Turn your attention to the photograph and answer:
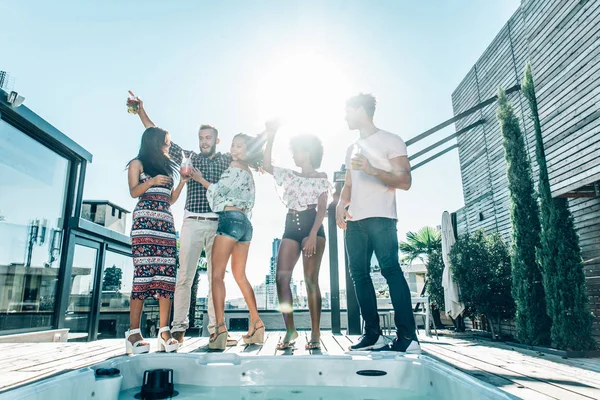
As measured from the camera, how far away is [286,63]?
544 centimetres

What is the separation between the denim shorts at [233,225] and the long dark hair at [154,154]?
51 centimetres

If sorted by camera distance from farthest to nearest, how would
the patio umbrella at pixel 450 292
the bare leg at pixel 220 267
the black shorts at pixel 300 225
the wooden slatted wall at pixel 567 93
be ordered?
Result: the patio umbrella at pixel 450 292 → the wooden slatted wall at pixel 567 93 → the black shorts at pixel 300 225 → the bare leg at pixel 220 267

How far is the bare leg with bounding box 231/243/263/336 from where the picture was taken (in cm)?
264

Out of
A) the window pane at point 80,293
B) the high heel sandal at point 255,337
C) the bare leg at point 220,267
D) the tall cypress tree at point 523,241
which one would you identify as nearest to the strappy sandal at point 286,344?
the high heel sandal at point 255,337

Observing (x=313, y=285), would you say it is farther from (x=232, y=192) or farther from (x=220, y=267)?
(x=232, y=192)

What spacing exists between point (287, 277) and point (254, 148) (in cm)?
97

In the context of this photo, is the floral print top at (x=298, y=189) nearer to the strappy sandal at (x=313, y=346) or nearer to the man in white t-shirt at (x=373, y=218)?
the man in white t-shirt at (x=373, y=218)

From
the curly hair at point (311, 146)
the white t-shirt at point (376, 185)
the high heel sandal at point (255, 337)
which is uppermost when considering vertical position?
the curly hair at point (311, 146)

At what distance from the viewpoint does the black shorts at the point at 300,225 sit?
8.71 ft

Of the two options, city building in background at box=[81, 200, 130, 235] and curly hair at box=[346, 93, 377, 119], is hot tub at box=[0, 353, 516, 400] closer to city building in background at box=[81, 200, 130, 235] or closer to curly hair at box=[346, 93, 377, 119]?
curly hair at box=[346, 93, 377, 119]

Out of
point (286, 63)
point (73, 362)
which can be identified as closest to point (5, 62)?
point (286, 63)

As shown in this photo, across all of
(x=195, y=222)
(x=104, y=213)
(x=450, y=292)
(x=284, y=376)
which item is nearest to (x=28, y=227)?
(x=104, y=213)

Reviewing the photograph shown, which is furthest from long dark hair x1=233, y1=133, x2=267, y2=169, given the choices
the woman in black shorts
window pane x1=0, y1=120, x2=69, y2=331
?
window pane x1=0, y1=120, x2=69, y2=331

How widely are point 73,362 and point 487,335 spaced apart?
25.7 ft
